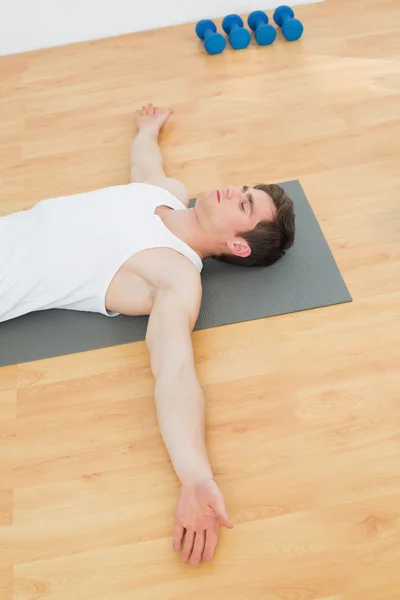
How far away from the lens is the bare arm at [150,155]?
7.93 ft

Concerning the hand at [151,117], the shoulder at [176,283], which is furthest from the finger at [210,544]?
the hand at [151,117]

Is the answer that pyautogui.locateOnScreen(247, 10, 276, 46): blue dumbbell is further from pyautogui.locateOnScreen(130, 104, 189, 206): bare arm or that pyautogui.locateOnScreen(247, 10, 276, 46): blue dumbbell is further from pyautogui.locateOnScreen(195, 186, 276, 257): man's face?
pyautogui.locateOnScreen(195, 186, 276, 257): man's face

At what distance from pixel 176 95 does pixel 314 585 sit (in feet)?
7.34

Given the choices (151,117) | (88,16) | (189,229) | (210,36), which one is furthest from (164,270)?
(88,16)

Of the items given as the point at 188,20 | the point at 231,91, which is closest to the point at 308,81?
the point at 231,91

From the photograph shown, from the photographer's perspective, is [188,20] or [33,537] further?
[188,20]

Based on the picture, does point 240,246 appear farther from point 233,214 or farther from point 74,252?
point 74,252

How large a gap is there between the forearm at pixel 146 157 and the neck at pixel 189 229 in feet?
1.17

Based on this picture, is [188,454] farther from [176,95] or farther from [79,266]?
[176,95]

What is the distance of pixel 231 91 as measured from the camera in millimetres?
3096

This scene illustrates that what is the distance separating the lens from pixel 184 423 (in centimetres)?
174

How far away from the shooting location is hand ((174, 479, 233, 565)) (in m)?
1.58

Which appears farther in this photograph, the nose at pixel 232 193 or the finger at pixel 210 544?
the nose at pixel 232 193

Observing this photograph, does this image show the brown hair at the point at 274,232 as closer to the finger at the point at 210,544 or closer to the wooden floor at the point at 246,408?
the wooden floor at the point at 246,408
